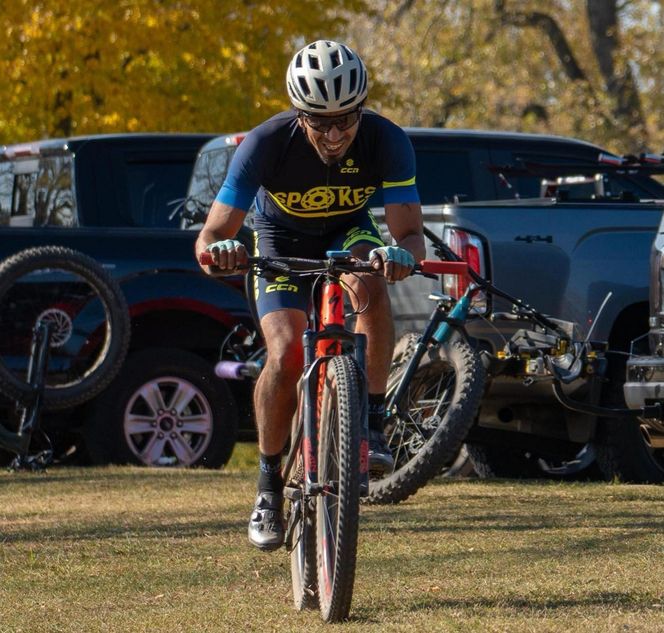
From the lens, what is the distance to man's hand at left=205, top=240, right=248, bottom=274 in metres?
5.39

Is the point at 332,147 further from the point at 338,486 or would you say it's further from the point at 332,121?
the point at 338,486

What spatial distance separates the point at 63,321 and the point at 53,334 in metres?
0.11

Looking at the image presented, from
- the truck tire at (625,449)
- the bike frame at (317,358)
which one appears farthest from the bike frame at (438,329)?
the bike frame at (317,358)

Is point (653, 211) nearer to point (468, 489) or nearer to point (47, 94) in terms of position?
point (468, 489)

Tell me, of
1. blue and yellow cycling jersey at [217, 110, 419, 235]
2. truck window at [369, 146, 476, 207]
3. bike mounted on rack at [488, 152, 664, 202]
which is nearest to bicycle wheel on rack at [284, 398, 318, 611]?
blue and yellow cycling jersey at [217, 110, 419, 235]

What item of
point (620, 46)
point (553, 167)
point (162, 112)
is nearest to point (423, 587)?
point (553, 167)

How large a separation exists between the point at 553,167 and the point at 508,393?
1.38m

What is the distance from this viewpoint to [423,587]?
5895 millimetres

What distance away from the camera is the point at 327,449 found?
5.37 metres

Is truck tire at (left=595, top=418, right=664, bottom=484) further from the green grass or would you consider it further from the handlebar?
the handlebar

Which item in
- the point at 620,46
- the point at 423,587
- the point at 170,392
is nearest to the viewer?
the point at 423,587

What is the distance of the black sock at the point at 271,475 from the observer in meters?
5.97

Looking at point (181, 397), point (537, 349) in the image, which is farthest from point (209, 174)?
point (537, 349)

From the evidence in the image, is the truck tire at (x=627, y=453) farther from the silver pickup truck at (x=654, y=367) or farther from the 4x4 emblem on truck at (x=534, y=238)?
the silver pickup truck at (x=654, y=367)
